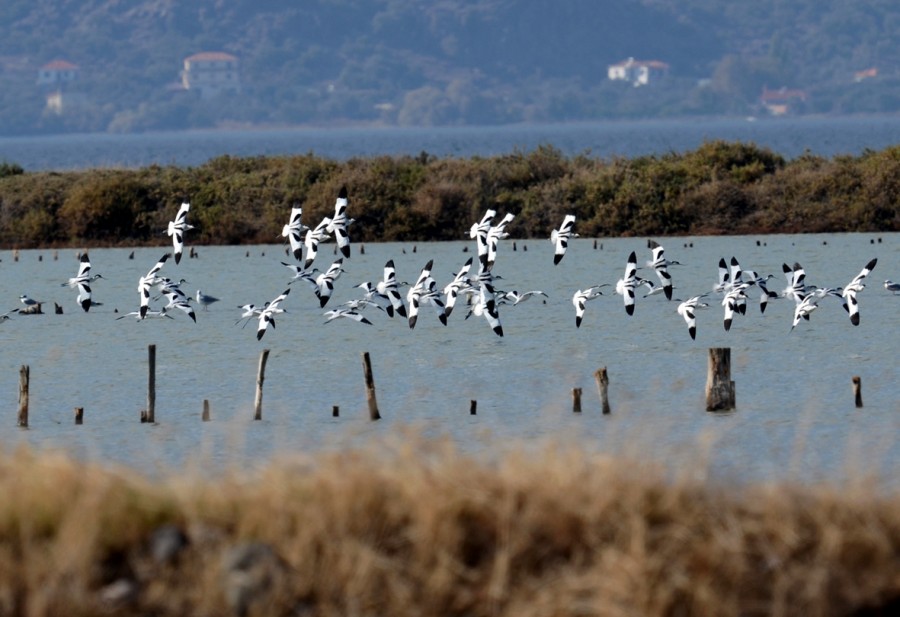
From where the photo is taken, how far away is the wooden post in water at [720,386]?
66.1 feet

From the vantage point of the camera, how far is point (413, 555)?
33.6 ft

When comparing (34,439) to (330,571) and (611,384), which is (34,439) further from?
(330,571)

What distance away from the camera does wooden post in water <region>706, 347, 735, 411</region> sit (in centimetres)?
2016

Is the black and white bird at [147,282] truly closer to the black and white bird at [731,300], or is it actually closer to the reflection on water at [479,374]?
the reflection on water at [479,374]

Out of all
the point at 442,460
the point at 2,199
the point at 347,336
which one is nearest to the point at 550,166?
the point at 2,199

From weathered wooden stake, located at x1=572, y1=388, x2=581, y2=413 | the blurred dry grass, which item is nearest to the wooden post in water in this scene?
weathered wooden stake, located at x1=572, y1=388, x2=581, y2=413

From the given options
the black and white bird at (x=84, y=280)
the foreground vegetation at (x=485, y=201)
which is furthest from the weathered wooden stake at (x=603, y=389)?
the foreground vegetation at (x=485, y=201)

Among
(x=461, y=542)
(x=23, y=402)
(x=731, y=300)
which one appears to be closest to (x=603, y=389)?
(x=23, y=402)

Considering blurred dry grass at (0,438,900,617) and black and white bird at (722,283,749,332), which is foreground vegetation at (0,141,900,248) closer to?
black and white bird at (722,283,749,332)

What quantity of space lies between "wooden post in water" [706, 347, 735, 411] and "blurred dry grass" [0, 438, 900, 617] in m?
9.11

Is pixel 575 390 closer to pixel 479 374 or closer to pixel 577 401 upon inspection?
pixel 577 401

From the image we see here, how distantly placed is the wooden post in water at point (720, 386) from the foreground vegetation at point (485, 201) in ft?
99.3

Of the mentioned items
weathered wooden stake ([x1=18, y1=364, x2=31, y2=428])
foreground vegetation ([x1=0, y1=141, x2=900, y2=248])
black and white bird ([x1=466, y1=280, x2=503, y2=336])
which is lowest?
weathered wooden stake ([x1=18, y1=364, x2=31, y2=428])

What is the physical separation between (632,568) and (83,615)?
3.05 metres
